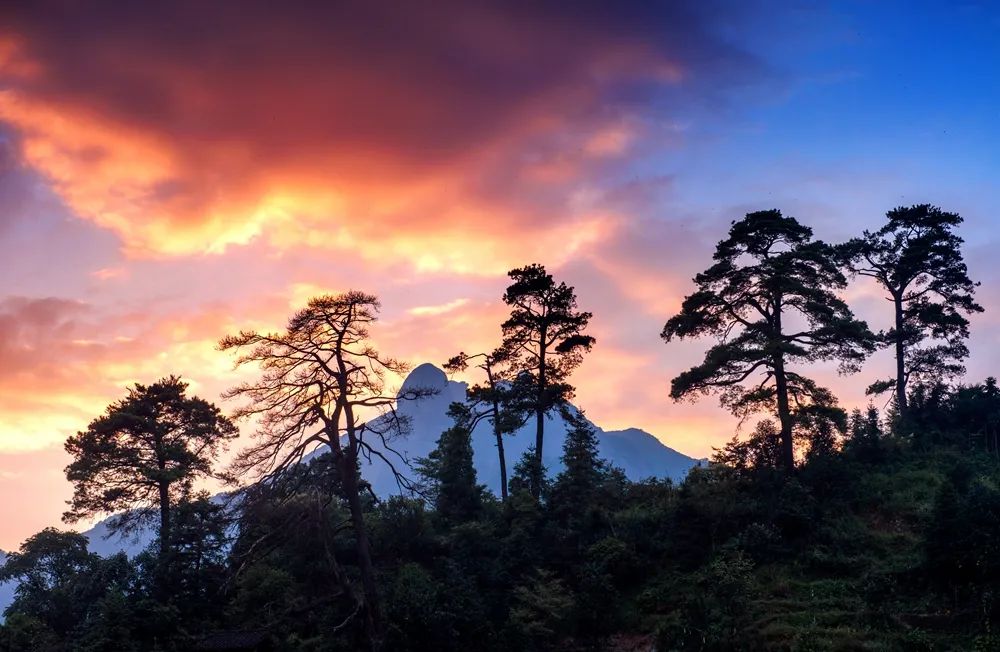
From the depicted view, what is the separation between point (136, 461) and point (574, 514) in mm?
23415

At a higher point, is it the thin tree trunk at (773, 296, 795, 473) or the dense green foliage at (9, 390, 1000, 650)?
the thin tree trunk at (773, 296, 795, 473)

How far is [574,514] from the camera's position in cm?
3164

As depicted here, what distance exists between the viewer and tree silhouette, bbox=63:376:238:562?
35875mm

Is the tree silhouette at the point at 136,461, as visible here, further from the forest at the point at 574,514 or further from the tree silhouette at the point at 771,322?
the tree silhouette at the point at 771,322

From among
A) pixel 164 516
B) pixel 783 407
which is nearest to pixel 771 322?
pixel 783 407

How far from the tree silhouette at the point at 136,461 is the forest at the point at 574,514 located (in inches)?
4.8

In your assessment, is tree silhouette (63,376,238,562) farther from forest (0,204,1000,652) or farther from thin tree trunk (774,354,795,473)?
thin tree trunk (774,354,795,473)

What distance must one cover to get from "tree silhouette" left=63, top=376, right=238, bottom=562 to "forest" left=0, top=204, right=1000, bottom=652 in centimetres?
12

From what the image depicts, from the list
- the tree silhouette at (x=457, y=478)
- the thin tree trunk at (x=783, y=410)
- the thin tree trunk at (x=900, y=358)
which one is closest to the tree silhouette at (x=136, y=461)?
the tree silhouette at (x=457, y=478)

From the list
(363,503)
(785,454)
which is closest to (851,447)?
(785,454)

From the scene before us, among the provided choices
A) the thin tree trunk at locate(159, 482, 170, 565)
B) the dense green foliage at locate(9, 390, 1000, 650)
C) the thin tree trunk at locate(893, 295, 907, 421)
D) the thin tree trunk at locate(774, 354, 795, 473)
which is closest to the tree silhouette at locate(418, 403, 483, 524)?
the dense green foliage at locate(9, 390, 1000, 650)

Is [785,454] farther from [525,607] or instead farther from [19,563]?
[19,563]

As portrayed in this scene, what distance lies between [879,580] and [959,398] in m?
20.4

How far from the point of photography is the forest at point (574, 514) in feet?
74.5
